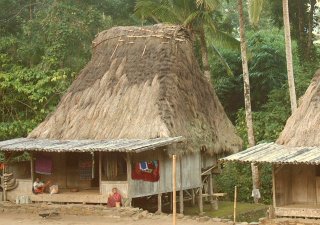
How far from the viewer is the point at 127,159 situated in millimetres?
17359

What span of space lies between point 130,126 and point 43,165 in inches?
136

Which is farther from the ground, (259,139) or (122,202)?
(259,139)

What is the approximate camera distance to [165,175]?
18.9 metres

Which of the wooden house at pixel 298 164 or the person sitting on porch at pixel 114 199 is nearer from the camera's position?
the wooden house at pixel 298 164

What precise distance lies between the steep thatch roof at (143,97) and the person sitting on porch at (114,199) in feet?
6.45

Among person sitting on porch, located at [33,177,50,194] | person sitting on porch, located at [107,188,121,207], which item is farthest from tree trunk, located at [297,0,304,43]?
person sitting on porch, located at [33,177,50,194]

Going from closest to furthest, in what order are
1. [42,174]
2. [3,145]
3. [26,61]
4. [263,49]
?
[3,145]
[42,174]
[26,61]
[263,49]

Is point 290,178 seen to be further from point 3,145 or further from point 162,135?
point 3,145

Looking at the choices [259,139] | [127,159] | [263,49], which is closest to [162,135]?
[127,159]

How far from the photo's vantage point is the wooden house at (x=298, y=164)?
15016 millimetres

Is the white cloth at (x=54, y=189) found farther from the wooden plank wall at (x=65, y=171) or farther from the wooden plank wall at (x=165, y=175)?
the wooden plank wall at (x=165, y=175)

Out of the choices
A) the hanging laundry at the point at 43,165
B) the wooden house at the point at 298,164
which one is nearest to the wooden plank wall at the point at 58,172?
the hanging laundry at the point at 43,165

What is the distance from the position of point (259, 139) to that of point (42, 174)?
10.6 metres

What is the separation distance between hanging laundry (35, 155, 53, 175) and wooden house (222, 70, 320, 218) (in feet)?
24.1
